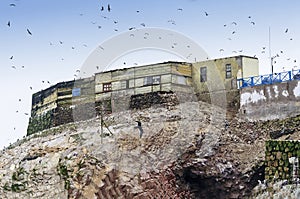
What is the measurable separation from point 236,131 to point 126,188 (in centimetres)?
817

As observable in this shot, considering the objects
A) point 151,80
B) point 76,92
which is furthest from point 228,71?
point 76,92

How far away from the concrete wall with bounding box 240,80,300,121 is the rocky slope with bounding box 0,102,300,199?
67 cm

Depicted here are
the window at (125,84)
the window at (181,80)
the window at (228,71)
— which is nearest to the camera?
the window at (228,71)

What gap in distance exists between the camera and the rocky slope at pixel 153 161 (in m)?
32.3

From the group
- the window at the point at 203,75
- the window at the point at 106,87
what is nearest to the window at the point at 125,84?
the window at the point at 106,87

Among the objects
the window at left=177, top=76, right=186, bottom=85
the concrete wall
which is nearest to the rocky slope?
the concrete wall

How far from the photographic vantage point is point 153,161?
3375 centimetres

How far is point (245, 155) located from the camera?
109 ft

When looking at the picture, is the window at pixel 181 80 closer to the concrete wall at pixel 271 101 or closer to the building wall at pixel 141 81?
the building wall at pixel 141 81

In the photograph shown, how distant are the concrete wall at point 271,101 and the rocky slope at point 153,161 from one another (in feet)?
2.18

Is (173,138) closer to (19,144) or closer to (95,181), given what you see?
(95,181)

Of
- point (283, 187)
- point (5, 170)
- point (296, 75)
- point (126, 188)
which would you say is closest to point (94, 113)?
point (5, 170)

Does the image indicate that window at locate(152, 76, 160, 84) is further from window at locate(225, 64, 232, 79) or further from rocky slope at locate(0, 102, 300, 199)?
window at locate(225, 64, 232, 79)

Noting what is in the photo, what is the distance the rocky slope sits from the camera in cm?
3234
